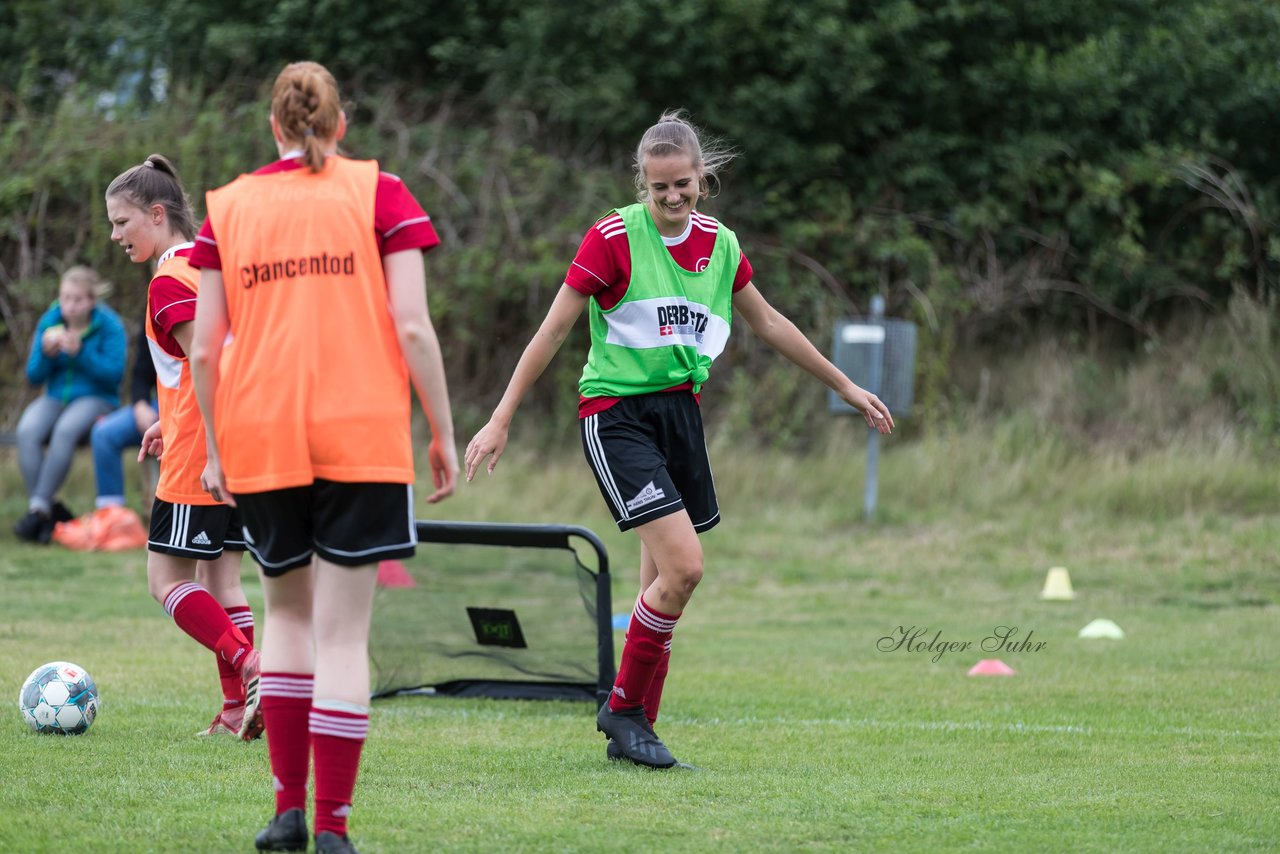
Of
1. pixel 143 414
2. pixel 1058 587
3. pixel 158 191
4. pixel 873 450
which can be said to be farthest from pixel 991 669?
pixel 143 414

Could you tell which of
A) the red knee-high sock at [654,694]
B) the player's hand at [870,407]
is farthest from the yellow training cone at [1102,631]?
the red knee-high sock at [654,694]

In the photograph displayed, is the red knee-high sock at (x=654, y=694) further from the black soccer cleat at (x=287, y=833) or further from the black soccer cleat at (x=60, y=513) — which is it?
the black soccer cleat at (x=60, y=513)

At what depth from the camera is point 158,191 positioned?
5.14 meters

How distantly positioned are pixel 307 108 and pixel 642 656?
2301mm

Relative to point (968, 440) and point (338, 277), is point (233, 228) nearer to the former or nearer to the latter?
point (338, 277)

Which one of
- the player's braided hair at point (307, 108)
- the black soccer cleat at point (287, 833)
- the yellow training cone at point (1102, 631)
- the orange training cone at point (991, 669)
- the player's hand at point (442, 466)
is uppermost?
the player's braided hair at point (307, 108)

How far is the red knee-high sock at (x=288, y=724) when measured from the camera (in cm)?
354

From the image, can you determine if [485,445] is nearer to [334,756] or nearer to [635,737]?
[635,737]

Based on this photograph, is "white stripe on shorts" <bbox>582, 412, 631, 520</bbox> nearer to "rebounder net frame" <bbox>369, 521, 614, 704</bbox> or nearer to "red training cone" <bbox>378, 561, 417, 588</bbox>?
"rebounder net frame" <bbox>369, 521, 614, 704</bbox>

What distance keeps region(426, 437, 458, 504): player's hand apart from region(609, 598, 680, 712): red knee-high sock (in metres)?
1.57

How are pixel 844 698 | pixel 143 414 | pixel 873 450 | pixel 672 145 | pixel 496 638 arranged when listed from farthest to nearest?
1. pixel 873 450
2. pixel 143 414
3. pixel 844 698
4. pixel 496 638
5. pixel 672 145

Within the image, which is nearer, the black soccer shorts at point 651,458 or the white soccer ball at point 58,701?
the black soccer shorts at point 651,458

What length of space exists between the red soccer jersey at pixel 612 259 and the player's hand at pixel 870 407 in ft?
2.03

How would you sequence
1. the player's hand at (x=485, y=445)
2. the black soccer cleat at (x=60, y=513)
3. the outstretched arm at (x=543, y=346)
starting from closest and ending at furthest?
the player's hand at (x=485, y=445) < the outstretched arm at (x=543, y=346) < the black soccer cleat at (x=60, y=513)
